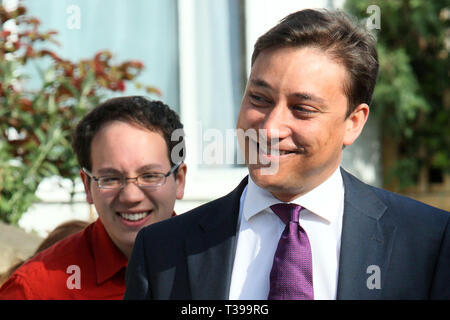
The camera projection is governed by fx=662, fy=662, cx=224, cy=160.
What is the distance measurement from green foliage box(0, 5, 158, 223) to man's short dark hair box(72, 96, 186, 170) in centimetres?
199

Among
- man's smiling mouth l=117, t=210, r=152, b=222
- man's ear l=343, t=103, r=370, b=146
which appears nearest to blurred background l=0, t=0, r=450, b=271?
man's smiling mouth l=117, t=210, r=152, b=222

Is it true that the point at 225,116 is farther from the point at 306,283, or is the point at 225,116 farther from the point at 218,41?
the point at 306,283

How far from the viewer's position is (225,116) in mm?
6613

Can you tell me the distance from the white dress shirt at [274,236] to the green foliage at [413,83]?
432 centimetres

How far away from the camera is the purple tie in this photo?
5.94 ft

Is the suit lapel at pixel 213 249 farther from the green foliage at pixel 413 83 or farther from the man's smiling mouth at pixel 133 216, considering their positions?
the green foliage at pixel 413 83

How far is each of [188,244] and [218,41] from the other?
15.8 feet

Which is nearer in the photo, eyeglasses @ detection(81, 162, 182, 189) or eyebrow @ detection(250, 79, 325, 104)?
eyebrow @ detection(250, 79, 325, 104)

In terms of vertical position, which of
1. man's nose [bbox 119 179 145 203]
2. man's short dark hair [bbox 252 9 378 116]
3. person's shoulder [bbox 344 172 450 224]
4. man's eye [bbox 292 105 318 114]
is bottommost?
man's nose [bbox 119 179 145 203]

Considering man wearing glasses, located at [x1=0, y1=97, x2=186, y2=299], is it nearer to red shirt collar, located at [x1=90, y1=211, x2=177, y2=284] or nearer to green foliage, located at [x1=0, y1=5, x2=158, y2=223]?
red shirt collar, located at [x1=90, y1=211, x2=177, y2=284]

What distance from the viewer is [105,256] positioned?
2.71 metres

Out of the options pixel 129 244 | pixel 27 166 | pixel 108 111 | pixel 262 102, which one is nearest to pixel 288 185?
pixel 262 102

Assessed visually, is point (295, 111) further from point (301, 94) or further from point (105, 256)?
point (105, 256)

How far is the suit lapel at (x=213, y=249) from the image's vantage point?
6.06 feet
